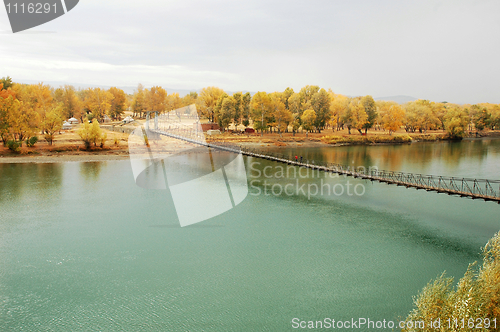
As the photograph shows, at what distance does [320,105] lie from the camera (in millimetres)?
64875

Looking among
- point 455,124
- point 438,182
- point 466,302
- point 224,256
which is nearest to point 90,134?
point 224,256

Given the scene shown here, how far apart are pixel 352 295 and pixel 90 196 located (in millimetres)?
22439

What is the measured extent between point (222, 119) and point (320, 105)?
64.7 feet

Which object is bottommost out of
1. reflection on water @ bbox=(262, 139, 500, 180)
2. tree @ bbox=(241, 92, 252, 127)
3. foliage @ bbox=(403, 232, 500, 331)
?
foliage @ bbox=(403, 232, 500, 331)

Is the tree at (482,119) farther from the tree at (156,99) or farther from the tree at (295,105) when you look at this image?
the tree at (156,99)

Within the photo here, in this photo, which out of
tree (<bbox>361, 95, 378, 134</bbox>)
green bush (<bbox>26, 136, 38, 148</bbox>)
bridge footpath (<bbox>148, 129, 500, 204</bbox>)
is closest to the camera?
bridge footpath (<bbox>148, 129, 500, 204</bbox>)

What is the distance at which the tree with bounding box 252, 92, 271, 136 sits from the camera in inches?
2443

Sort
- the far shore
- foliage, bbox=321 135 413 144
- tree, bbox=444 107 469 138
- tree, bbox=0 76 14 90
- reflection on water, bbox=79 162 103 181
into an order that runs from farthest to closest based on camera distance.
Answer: tree, bbox=444 107 469 138
foliage, bbox=321 135 413 144
tree, bbox=0 76 14 90
the far shore
reflection on water, bbox=79 162 103 181

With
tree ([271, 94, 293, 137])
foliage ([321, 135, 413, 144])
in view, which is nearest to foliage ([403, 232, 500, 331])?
tree ([271, 94, 293, 137])

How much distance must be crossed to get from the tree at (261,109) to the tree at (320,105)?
957cm

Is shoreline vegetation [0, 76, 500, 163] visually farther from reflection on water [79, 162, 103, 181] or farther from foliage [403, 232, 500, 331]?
foliage [403, 232, 500, 331]

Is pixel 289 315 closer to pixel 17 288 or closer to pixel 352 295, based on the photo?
pixel 352 295

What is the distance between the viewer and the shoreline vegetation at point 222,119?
45.3 metres

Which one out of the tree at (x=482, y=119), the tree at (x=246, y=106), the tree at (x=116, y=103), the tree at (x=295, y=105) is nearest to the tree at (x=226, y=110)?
the tree at (x=246, y=106)
